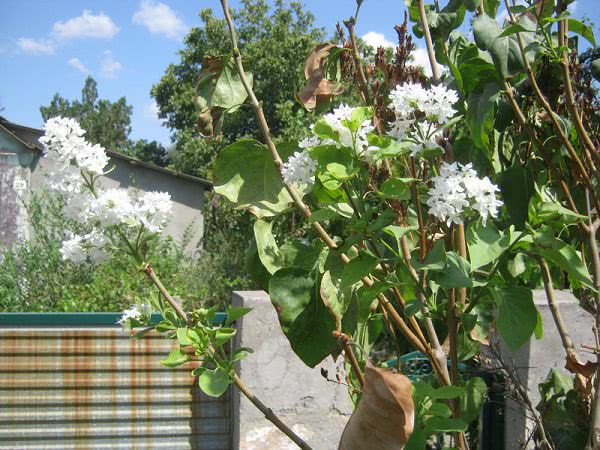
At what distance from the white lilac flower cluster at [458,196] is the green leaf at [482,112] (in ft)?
0.73

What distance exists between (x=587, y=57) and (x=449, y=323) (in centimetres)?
81

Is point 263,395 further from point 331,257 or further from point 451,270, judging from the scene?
point 451,270

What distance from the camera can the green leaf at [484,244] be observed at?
978 millimetres

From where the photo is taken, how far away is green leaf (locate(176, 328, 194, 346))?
1.08m

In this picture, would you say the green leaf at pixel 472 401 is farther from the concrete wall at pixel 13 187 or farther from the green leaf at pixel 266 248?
the concrete wall at pixel 13 187

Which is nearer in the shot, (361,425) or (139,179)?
(361,425)

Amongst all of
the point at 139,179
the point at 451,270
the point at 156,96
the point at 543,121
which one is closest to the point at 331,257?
the point at 451,270

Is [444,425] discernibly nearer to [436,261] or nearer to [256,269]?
[436,261]

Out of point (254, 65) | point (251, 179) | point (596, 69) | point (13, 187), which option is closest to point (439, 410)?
point (251, 179)

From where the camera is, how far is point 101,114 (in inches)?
2496

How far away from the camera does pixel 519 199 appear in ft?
4.07

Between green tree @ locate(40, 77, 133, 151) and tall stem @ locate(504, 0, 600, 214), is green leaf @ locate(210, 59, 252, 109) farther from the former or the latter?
green tree @ locate(40, 77, 133, 151)

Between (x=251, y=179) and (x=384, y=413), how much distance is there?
1.75 feet

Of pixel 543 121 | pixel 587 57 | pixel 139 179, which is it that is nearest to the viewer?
pixel 543 121
